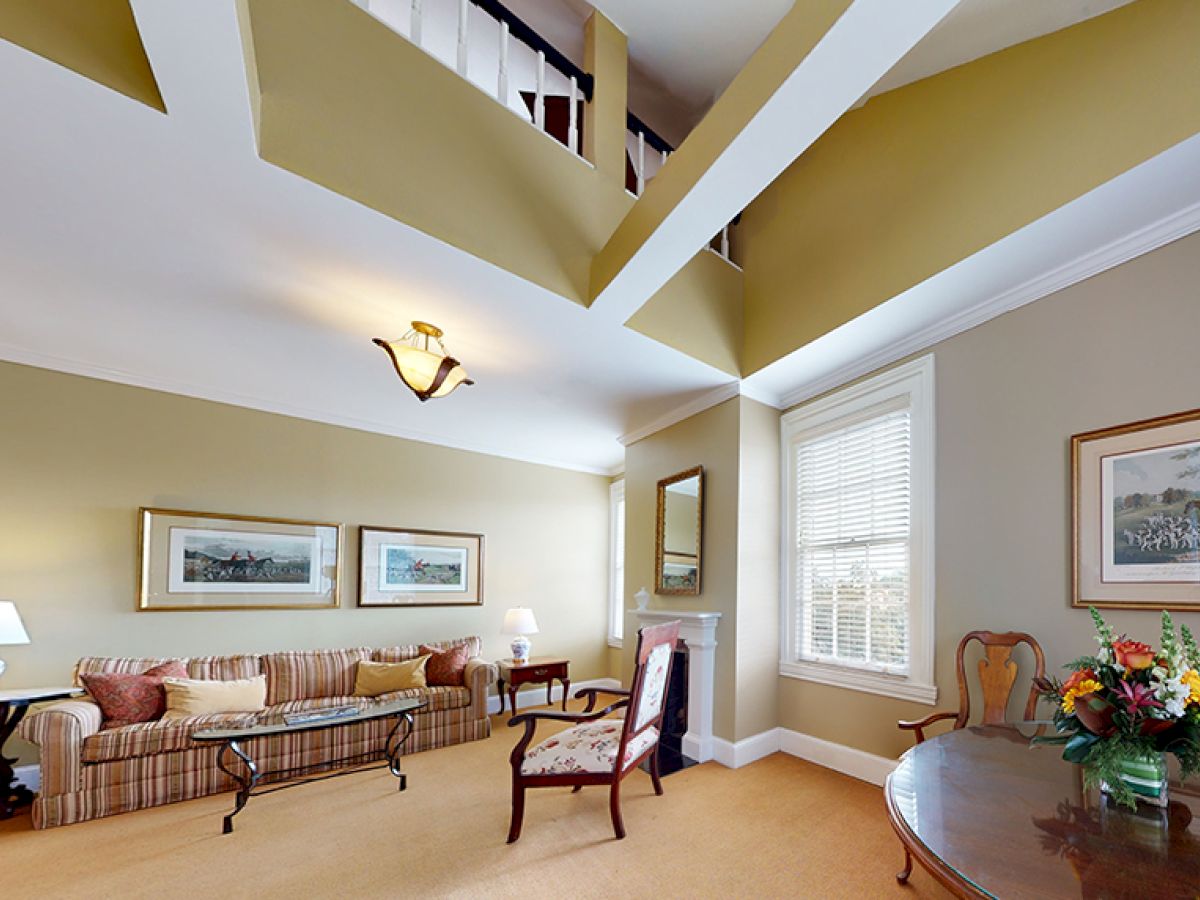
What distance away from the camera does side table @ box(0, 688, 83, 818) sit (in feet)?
10.3

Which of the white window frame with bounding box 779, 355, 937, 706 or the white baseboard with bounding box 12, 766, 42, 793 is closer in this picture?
the white window frame with bounding box 779, 355, 937, 706

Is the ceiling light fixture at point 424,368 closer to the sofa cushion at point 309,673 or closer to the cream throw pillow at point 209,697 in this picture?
the cream throw pillow at point 209,697

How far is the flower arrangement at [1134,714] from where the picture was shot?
1275 millimetres

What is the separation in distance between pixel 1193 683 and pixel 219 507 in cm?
547

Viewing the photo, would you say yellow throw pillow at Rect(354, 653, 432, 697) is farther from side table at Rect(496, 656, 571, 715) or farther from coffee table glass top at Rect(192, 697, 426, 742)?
side table at Rect(496, 656, 571, 715)

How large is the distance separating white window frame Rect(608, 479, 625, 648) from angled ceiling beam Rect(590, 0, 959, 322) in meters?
4.10

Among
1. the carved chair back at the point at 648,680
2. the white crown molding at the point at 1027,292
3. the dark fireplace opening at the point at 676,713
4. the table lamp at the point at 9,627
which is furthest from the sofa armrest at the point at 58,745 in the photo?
the white crown molding at the point at 1027,292

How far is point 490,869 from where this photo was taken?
254cm

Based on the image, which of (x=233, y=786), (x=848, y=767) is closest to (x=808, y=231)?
(x=848, y=767)

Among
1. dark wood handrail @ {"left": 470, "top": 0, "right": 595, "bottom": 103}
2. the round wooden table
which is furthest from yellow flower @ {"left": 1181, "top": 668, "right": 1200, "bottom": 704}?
dark wood handrail @ {"left": 470, "top": 0, "right": 595, "bottom": 103}

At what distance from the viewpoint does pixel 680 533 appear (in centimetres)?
468

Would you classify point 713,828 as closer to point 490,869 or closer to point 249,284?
point 490,869

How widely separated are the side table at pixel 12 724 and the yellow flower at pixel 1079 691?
4766 mm

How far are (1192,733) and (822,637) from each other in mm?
2766
